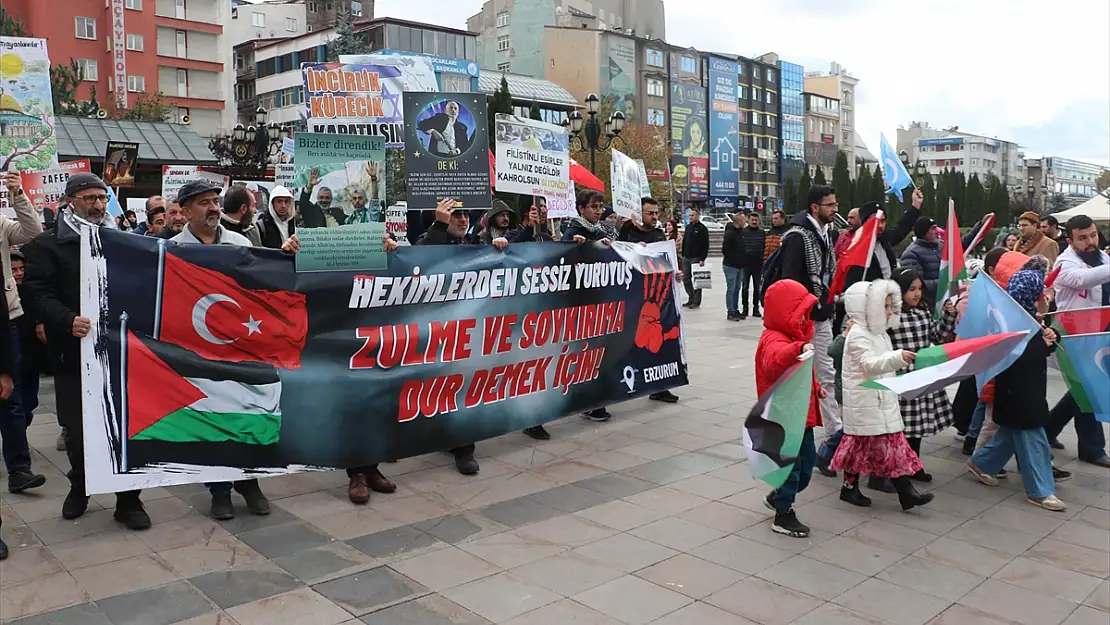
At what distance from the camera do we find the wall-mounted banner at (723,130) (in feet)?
282

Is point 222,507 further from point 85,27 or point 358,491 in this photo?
point 85,27

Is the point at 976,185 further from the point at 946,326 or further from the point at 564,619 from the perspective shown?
the point at 564,619

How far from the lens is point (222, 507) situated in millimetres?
5348

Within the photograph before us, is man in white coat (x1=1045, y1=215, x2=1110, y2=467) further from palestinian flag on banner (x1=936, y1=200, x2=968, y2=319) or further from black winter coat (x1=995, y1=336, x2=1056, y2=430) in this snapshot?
palestinian flag on banner (x1=936, y1=200, x2=968, y2=319)

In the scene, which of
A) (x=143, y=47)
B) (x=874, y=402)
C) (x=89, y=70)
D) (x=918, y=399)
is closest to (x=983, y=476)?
(x=918, y=399)

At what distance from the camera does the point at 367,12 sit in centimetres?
8294

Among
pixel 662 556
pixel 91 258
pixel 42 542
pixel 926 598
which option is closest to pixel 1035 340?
pixel 926 598

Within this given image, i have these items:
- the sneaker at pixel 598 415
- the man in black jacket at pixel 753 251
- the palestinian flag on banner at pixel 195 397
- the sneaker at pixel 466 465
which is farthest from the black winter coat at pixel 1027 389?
the man in black jacket at pixel 753 251

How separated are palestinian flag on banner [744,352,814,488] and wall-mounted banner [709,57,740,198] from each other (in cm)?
8235

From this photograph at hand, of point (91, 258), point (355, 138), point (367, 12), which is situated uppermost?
point (367, 12)

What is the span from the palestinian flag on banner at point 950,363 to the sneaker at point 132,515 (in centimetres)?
429

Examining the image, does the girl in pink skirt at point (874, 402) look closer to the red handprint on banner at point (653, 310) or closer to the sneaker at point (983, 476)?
the sneaker at point (983, 476)

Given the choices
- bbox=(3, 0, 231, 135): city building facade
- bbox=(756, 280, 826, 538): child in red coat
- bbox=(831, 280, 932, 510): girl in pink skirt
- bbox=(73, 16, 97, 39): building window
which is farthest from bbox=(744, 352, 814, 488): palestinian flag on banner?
bbox=(73, 16, 97, 39): building window

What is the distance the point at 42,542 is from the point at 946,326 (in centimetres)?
637
